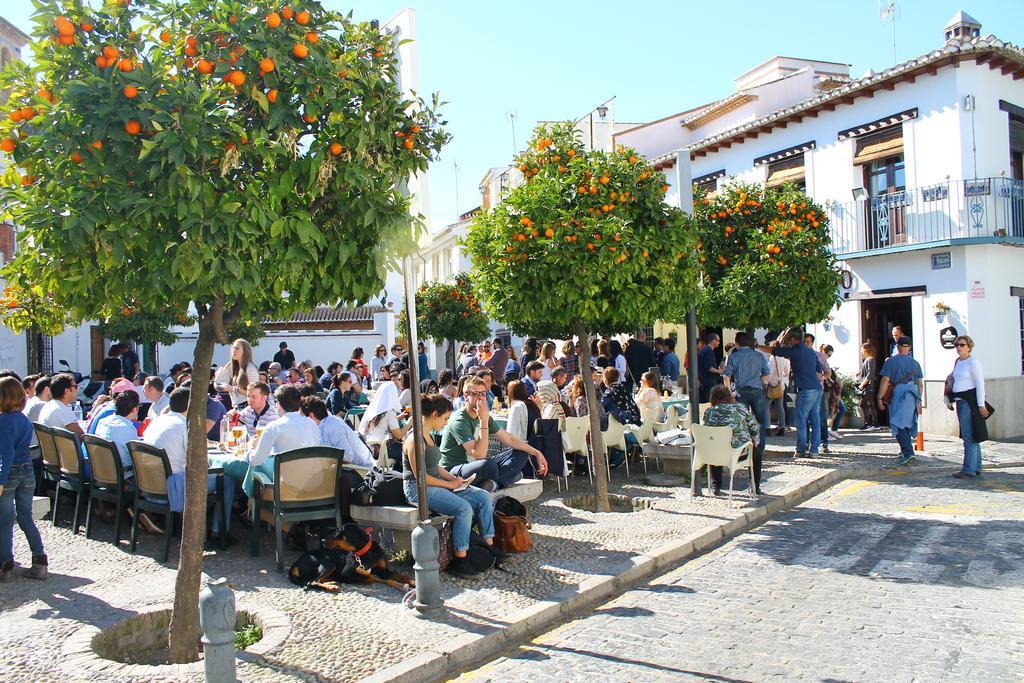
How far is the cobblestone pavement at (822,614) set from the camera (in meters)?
4.79

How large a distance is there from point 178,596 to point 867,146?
1708cm

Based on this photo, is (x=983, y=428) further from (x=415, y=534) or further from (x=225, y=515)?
(x=225, y=515)

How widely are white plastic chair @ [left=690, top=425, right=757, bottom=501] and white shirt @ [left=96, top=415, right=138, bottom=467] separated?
5839mm

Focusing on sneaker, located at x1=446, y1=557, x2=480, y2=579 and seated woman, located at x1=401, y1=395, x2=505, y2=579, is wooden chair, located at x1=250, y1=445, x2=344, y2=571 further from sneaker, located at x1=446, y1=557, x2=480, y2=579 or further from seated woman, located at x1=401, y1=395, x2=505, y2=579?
sneaker, located at x1=446, y1=557, x2=480, y2=579

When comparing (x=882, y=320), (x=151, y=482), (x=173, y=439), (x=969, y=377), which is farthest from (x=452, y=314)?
(x=151, y=482)

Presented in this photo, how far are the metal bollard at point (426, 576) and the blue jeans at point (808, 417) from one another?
8.33 metres

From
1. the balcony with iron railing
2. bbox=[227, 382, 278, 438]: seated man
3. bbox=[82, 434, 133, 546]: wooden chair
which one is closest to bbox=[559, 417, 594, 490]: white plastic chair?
bbox=[227, 382, 278, 438]: seated man

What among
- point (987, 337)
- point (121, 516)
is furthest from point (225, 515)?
point (987, 337)

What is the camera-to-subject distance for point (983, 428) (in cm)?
1084

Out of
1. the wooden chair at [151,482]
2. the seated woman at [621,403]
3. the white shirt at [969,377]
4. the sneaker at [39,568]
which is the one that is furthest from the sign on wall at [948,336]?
the sneaker at [39,568]

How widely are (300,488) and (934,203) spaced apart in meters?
14.0

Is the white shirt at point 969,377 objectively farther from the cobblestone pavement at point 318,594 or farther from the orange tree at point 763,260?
the cobblestone pavement at point 318,594

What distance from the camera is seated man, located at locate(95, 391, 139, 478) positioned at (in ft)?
25.7

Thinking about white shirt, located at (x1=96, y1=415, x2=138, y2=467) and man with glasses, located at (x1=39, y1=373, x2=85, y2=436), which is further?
man with glasses, located at (x1=39, y1=373, x2=85, y2=436)
